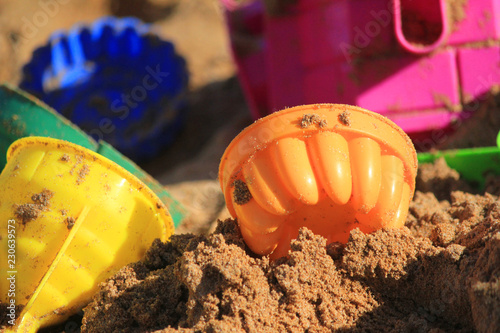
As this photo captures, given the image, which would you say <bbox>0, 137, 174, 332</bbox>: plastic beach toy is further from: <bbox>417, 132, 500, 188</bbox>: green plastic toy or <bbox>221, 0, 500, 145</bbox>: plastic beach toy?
<bbox>221, 0, 500, 145</bbox>: plastic beach toy

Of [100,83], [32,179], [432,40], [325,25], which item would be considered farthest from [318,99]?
[100,83]

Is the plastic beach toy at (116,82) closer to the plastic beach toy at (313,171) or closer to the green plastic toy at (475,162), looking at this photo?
the green plastic toy at (475,162)

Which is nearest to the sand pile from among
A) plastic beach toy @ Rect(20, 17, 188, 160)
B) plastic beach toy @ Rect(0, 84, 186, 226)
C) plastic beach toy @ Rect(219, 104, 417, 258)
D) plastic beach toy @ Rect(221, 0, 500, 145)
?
plastic beach toy @ Rect(219, 104, 417, 258)

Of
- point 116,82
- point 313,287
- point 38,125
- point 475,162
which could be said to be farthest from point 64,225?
point 116,82

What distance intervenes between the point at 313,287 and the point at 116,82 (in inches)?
110

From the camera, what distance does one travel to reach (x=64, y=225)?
1.34 m

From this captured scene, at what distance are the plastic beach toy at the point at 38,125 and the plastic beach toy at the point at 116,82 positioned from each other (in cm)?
154

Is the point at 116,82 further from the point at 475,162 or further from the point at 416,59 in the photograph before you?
the point at 475,162

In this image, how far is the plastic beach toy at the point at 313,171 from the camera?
1.19 metres

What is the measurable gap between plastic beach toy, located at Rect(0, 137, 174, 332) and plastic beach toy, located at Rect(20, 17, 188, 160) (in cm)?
194

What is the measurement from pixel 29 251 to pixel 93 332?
303 millimetres

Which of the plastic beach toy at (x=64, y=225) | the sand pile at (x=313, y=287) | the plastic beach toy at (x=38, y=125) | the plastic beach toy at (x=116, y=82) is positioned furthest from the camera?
the plastic beach toy at (x=116, y=82)

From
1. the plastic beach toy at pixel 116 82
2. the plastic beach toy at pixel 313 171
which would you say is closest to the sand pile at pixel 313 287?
the plastic beach toy at pixel 313 171

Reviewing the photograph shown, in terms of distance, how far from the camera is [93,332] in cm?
122
